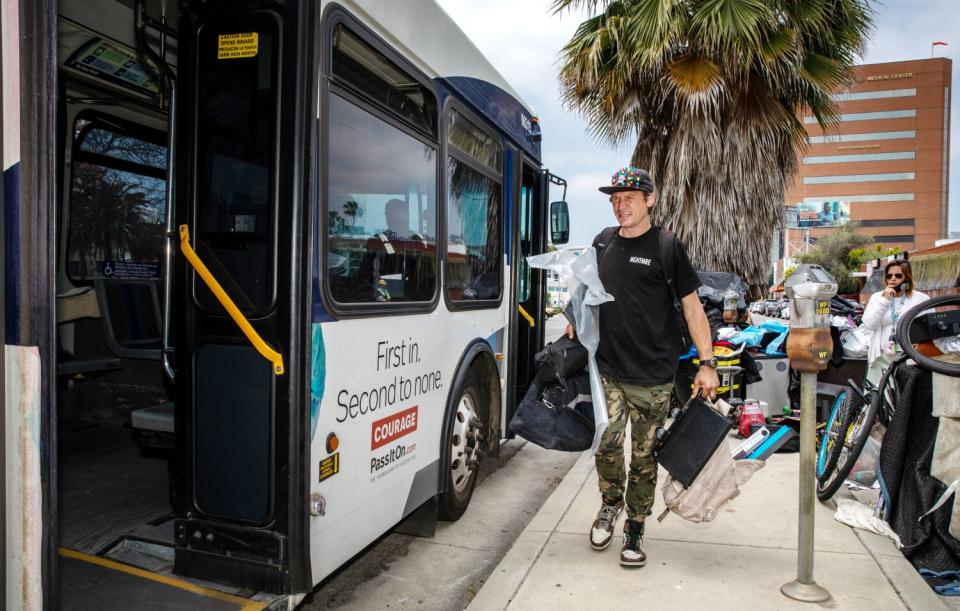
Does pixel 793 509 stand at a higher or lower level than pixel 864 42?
lower

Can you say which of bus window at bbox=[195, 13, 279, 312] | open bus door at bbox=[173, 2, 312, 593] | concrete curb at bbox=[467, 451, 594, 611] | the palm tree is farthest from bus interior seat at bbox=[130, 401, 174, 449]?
the palm tree

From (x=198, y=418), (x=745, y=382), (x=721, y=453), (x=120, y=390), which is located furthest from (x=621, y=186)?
(x=745, y=382)

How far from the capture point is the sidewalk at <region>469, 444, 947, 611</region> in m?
3.41

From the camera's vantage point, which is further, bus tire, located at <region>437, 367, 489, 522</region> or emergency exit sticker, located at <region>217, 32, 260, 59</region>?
bus tire, located at <region>437, 367, 489, 522</region>

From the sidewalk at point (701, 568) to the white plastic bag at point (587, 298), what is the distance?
0.67 m

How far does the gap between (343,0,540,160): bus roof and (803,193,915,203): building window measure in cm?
12964

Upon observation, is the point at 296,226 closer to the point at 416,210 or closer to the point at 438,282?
the point at 416,210

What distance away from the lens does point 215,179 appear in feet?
9.61

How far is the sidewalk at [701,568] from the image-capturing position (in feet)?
11.2

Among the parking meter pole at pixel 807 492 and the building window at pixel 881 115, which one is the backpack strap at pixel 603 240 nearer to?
the parking meter pole at pixel 807 492

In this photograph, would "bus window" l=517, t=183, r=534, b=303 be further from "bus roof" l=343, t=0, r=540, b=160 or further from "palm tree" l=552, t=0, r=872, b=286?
"palm tree" l=552, t=0, r=872, b=286

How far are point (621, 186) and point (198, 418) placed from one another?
235 centimetres

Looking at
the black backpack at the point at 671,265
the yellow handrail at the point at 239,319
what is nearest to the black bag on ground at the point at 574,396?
the black backpack at the point at 671,265

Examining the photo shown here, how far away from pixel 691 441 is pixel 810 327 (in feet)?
2.98
